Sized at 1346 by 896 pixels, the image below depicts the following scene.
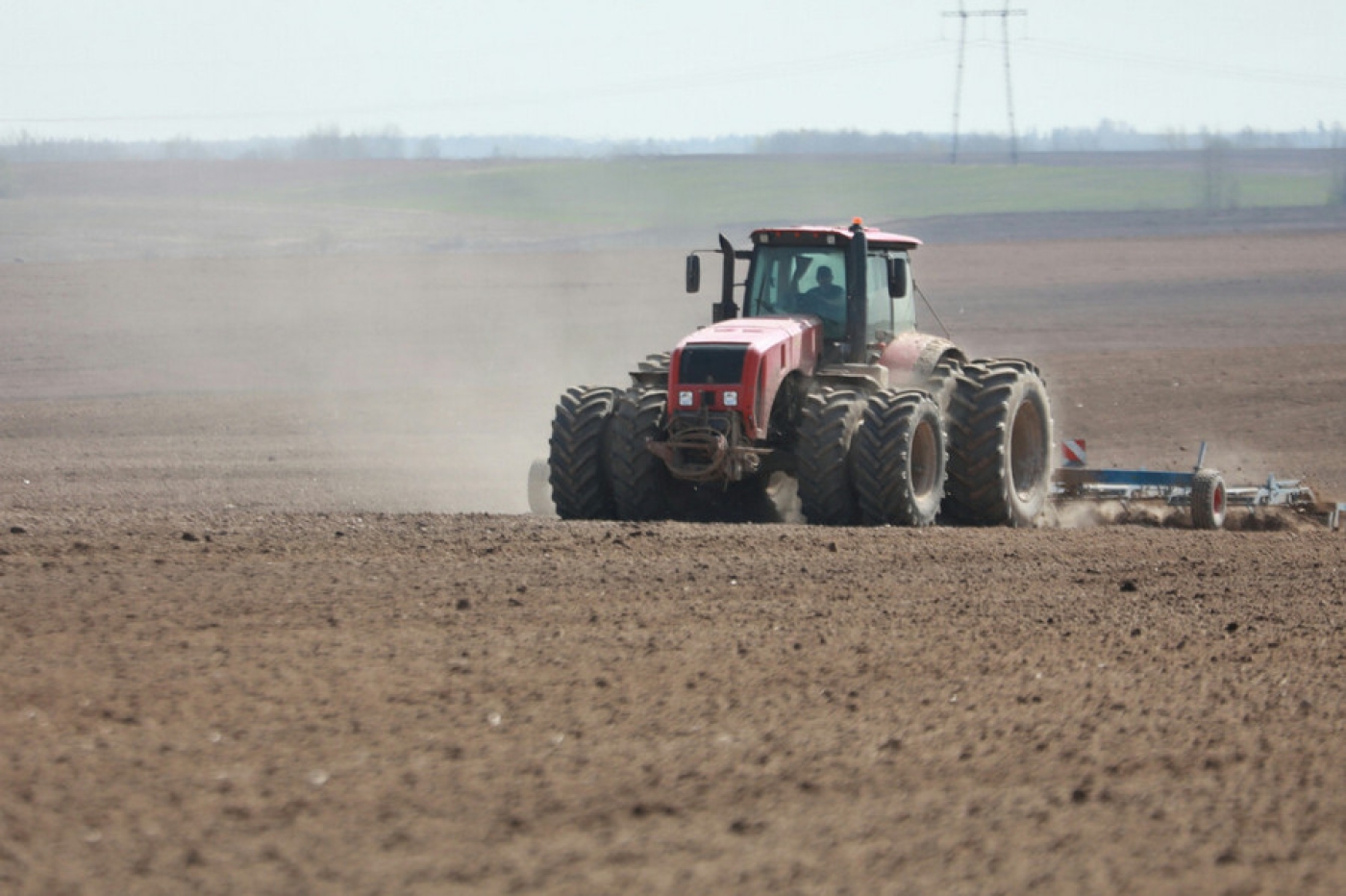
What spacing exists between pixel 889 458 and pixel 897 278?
1.95 m

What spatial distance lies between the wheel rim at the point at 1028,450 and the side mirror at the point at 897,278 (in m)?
1.78

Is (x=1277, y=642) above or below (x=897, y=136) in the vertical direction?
below

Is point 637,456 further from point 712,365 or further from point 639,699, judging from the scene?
point 639,699

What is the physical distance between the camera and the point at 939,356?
47.1 ft

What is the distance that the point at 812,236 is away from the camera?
1382 centimetres

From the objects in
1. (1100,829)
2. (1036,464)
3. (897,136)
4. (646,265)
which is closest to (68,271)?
(646,265)

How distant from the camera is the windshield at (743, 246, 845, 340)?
Result: 45.7 feet

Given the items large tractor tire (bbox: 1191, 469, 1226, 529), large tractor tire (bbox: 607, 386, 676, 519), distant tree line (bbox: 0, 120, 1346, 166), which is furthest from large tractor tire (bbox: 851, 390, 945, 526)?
distant tree line (bbox: 0, 120, 1346, 166)

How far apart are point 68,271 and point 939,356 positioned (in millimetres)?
34038

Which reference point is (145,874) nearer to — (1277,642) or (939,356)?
(1277,642)

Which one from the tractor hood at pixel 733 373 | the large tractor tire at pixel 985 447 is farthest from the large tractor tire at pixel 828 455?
the large tractor tire at pixel 985 447

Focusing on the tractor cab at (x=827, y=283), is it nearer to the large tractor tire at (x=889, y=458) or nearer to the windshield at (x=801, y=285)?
the windshield at (x=801, y=285)

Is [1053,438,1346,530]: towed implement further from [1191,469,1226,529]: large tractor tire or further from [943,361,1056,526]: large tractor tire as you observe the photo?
[943,361,1056,526]: large tractor tire

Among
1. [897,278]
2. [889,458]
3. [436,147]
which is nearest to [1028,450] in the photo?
[897,278]
